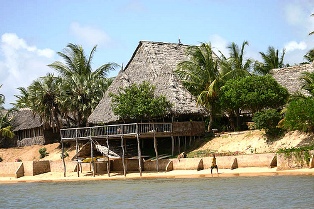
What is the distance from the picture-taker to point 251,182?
24.1 meters

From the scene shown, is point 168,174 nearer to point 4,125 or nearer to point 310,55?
point 310,55

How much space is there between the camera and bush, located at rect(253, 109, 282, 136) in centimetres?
3152

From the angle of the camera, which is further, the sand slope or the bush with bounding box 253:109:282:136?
the bush with bounding box 253:109:282:136

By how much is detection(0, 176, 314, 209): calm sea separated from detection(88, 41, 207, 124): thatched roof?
7.58 meters

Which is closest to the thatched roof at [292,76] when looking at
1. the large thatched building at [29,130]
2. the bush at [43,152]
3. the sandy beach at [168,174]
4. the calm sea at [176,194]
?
the sandy beach at [168,174]

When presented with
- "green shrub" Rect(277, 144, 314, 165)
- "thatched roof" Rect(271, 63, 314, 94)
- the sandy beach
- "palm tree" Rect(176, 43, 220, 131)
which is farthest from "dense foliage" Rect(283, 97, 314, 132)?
"palm tree" Rect(176, 43, 220, 131)

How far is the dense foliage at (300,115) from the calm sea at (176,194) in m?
4.48

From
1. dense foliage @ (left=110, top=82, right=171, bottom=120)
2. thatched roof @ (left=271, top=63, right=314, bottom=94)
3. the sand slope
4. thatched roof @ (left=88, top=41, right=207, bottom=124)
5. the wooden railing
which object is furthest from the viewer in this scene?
thatched roof @ (left=271, top=63, right=314, bottom=94)

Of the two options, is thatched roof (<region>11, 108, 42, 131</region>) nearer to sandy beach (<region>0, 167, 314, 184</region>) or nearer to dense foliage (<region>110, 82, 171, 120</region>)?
sandy beach (<region>0, 167, 314, 184</region>)

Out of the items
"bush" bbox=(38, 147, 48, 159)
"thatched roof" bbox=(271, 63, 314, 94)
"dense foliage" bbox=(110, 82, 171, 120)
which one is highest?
"thatched roof" bbox=(271, 63, 314, 94)

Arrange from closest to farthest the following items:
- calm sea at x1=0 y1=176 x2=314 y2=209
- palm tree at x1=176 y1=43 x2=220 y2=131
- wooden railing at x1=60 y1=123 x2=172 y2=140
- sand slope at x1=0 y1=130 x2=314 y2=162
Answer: calm sea at x1=0 y1=176 x2=314 y2=209 → sand slope at x1=0 y1=130 x2=314 y2=162 → wooden railing at x1=60 y1=123 x2=172 y2=140 → palm tree at x1=176 y1=43 x2=220 y2=131

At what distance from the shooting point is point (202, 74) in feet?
121

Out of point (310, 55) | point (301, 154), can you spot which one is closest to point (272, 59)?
point (310, 55)

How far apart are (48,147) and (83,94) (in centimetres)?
652
